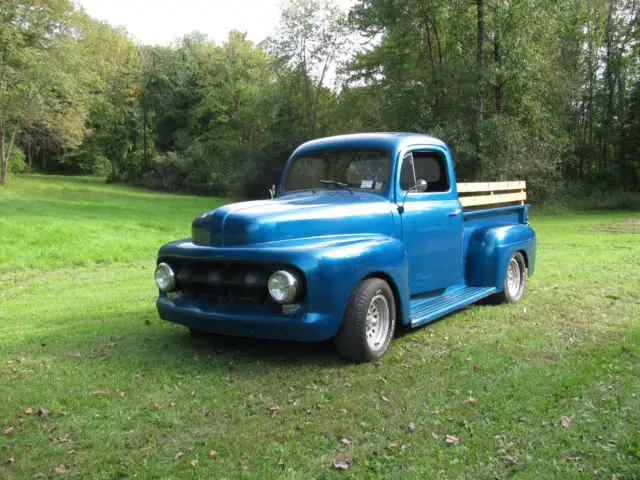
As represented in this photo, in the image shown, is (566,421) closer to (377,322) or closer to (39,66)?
(377,322)

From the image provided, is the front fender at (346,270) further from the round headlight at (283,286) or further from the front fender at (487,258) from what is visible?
the front fender at (487,258)

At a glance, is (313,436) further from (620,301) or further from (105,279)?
(105,279)

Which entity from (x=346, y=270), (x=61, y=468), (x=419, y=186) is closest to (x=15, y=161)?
(x=419, y=186)

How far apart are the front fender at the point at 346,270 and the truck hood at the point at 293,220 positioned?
0.95ft

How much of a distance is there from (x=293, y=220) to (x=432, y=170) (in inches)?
89.3

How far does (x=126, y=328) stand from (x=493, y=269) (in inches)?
175

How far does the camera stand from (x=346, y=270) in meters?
4.73

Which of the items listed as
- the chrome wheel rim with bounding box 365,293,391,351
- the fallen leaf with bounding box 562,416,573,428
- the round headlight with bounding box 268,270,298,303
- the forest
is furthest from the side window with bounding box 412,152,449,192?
the forest

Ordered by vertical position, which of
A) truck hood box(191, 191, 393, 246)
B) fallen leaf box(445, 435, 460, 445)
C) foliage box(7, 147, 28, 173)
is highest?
foliage box(7, 147, 28, 173)

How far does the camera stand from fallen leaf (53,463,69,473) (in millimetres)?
3193

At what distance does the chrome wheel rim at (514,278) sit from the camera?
25.3 ft

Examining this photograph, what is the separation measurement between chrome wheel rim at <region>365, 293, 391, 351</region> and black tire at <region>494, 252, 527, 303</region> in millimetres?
2756

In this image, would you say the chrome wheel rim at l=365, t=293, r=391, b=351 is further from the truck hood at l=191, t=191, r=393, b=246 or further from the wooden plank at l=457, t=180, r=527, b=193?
the wooden plank at l=457, t=180, r=527, b=193

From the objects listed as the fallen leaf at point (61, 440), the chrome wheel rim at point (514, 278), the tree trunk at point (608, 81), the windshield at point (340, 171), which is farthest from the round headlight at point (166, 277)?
the tree trunk at point (608, 81)
